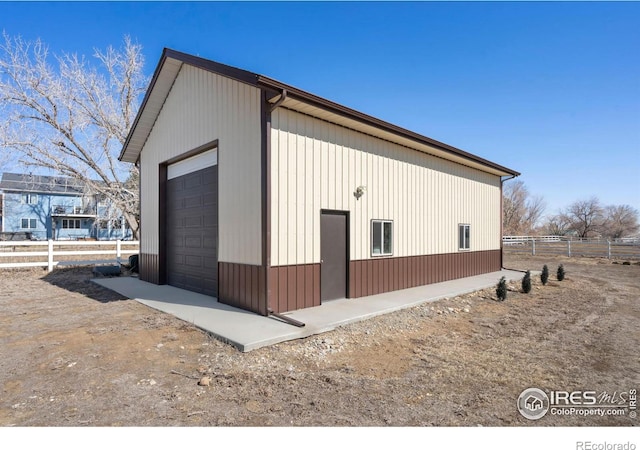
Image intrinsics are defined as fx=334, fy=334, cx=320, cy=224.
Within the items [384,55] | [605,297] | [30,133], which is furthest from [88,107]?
[605,297]

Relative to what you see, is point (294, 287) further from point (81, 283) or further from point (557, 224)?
point (557, 224)

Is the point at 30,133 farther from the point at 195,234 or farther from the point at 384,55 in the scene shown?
the point at 384,55

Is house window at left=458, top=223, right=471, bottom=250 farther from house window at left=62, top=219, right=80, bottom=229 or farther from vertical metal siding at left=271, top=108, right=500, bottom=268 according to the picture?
house window at left=62, top=219, right=80, bottom=229

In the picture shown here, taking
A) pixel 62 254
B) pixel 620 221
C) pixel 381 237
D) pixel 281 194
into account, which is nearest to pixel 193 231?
pixel 281 194

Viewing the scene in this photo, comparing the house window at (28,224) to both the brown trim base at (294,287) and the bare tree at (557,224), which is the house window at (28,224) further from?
the bare tree at (557,224)

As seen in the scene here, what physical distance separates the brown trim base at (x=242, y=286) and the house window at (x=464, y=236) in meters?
8.17

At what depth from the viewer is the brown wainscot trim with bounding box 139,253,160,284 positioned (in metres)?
10.4

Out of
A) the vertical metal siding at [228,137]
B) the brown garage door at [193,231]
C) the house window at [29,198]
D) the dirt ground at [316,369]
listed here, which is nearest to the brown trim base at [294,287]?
the vertical metal siding at [228,137]

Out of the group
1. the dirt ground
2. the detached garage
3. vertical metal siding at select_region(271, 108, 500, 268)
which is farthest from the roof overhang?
the dirt ground

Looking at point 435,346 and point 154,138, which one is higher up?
point 154,138

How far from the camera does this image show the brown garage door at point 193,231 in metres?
8.17

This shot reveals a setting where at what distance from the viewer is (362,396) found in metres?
3.53

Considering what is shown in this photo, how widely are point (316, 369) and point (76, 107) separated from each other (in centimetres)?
2334

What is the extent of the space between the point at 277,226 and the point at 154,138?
669 centimetres
